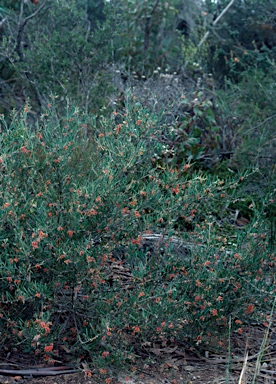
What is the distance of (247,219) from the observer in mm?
5754

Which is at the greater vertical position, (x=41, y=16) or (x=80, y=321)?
(x=41, y=16)

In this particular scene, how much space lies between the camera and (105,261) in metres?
3.21

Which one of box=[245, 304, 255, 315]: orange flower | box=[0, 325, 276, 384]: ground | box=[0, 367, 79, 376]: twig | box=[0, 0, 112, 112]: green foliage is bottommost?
box=[0, 325, 276, 384]: ground

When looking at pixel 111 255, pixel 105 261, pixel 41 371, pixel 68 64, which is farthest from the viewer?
pixel 68 64

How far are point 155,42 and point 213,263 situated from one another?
23.3 ft

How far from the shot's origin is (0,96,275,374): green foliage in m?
2.94

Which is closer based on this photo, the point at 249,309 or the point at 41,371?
the point at 41,371

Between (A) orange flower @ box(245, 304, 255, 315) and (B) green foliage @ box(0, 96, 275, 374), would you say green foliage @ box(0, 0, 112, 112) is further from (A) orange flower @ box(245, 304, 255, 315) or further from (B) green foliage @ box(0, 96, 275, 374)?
(A) orange flower @ box(245, 304, 255, 315)

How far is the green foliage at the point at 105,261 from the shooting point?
A: 2.94m

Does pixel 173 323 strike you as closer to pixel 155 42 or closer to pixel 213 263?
pixel 213 263

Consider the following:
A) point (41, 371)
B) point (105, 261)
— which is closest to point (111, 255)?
point (105, 261)

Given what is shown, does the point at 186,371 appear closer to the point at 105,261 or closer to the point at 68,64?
the point at 105,261

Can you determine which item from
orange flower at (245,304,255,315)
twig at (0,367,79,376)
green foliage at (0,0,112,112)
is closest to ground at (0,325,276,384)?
twig at (0,367,79,376)

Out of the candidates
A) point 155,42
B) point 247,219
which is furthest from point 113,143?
point 155,42
